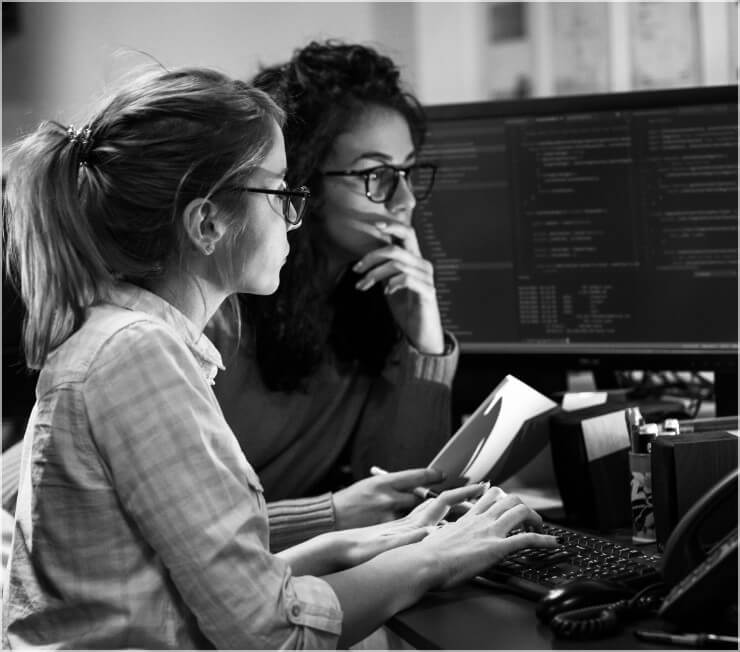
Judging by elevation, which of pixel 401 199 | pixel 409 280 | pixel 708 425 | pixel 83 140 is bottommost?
pixel 708 425

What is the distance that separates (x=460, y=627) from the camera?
874 millimetres

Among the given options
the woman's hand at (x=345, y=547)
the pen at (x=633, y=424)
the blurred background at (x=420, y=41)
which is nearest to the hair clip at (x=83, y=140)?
the woman's hand at (x=345, y=547)

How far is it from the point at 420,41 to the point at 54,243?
1981 millimetres

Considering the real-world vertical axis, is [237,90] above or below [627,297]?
above

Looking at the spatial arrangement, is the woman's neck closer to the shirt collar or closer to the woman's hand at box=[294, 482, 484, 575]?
the shirt collar

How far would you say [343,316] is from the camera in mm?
1542

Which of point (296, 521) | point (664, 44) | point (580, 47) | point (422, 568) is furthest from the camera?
point (580, 47)

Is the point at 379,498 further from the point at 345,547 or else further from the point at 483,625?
the point at 483,625

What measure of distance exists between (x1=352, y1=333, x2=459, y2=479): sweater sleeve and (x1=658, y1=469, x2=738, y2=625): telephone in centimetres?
65

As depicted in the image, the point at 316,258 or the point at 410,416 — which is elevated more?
the point at 316,258

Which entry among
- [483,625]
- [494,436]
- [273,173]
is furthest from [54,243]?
[494,436]

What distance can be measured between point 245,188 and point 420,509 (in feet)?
1.32

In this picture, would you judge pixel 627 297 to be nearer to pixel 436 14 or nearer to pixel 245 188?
pixel 245 188

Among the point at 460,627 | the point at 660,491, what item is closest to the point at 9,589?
the point at 460,627
